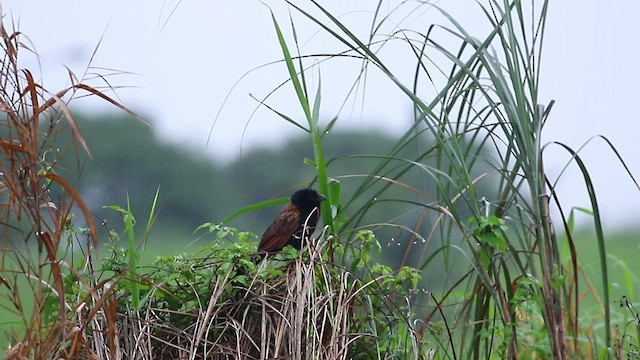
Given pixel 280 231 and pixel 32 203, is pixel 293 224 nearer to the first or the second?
pixel 280 231

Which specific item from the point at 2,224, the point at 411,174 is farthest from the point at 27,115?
the point at 411,174

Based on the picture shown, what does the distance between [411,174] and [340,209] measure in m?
0.69

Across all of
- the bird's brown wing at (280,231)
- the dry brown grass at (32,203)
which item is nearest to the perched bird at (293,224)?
the bird's brown wing at (280,231)

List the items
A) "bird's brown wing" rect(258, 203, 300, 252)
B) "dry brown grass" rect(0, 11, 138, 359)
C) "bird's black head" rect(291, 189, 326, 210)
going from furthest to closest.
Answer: "bird's black head" rect(291, 189, 326, 210)
"bird's brown wing" rect(258, 203, 300, 252)
"dry brown grass" rect(0, 11, 138, 359)

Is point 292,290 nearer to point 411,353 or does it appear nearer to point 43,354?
point 411,353

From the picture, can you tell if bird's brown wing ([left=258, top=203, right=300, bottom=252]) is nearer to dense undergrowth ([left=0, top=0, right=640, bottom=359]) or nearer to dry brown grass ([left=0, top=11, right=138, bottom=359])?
dense undergrowth ([left=0, top=0, right=640, bottom=359])

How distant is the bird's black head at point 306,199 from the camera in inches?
108

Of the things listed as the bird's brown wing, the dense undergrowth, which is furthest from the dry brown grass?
the bird's brown wing

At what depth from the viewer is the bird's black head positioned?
274 cm

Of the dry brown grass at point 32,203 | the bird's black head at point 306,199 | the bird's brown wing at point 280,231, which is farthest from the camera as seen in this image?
the bird's black head at point 306,199

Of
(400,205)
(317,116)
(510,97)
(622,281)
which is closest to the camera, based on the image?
(510,97)

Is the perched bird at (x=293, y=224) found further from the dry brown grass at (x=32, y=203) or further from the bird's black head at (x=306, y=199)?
the dry brown grass at (x=32, y=203)

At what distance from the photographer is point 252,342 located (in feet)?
6.70

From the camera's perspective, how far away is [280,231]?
2.54 metres
